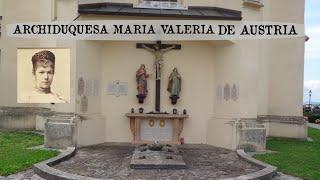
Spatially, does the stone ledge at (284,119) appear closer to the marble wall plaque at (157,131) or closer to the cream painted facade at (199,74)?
the cream painted facade at (199,74)

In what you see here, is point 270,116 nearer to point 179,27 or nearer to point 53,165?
point 179,27

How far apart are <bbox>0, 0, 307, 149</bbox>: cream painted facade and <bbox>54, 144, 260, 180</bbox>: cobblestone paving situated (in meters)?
1.04

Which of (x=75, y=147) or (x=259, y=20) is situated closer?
(x=75, y=147)

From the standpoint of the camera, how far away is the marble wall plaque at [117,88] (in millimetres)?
16578

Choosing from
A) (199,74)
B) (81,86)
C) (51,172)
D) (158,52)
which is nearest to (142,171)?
(51,172)

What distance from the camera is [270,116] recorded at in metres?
18.7

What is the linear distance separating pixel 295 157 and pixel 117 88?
6.41m

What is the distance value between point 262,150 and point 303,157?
4.48ft

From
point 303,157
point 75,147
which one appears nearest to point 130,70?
point 75,147

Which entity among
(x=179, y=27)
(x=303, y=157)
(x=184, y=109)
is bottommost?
(x=303, y=157)

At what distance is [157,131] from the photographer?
1620 cm

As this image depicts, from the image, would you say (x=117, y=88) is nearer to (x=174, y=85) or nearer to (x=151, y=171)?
(x=174, y=85)

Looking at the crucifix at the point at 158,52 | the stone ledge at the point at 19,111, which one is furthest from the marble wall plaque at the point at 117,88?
the stone ledge at the point at 19,111

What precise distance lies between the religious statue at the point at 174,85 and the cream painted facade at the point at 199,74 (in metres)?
0.28
